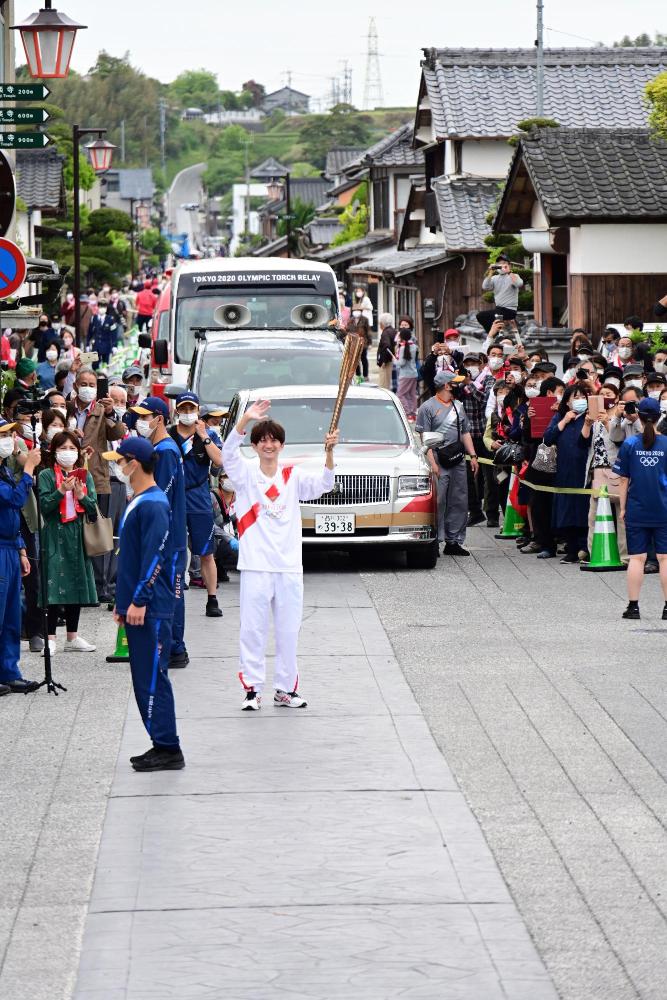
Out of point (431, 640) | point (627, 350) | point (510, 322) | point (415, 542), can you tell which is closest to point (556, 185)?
point (510, 322)

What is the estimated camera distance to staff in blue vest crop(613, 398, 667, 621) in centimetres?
1271

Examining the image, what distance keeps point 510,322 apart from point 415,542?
13368 mm

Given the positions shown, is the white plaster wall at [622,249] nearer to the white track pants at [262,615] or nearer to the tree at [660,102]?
the tree at [660,102]

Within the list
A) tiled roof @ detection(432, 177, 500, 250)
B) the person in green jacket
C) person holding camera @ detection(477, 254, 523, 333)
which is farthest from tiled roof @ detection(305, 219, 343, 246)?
the person in green jacket

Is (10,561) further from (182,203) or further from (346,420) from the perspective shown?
(182,203)

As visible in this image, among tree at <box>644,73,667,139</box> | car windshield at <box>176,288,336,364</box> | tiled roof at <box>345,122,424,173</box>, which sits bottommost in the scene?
car windshield at <box>176,288,336,364</box>

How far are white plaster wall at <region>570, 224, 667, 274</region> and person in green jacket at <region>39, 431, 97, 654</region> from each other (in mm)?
15425

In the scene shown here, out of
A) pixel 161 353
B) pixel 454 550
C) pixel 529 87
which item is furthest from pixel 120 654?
pixel 529 87

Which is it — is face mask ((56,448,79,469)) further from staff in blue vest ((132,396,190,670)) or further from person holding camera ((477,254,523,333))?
person holding camera ((477,254,523,333))

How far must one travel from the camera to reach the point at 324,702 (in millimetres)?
10172

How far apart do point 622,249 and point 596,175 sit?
50.2 inches

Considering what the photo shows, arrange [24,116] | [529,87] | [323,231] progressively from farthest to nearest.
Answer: [323,231]
[529,87]
[24,116]

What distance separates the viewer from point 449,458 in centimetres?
1653

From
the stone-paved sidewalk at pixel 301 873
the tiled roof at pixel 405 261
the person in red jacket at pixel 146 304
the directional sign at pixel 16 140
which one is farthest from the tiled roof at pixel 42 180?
the stone-paved sidewalk at pixel 301 873
